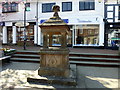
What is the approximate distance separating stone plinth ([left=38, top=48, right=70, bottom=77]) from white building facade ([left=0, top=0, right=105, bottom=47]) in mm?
8468

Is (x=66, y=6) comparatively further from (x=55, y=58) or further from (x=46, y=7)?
(x=55, y=58)

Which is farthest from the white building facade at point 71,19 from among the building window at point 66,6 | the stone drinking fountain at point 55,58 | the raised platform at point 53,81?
the raised platform at point 53,81

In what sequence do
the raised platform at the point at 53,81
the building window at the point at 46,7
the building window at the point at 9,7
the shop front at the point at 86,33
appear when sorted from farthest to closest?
the building window at the point at 9,7
the building window at the point at 46,7
the shop front at the point at 86,33
the raised platform at the point at 53,81

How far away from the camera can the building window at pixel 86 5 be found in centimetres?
1247

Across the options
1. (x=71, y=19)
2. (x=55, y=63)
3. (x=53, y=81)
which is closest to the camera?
(x=53, y=81)

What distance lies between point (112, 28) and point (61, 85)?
35.1 ft

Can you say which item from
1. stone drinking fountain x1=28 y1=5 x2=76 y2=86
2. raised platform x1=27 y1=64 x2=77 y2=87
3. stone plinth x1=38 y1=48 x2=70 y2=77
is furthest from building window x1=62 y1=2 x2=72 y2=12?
raised platform x1=27 y1=64 x2=77 y2=87

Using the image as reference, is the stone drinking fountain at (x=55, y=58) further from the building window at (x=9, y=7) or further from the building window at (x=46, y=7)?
the building window at (x=9, y=7)

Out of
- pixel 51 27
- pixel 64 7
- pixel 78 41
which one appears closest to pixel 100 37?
pixel 78 41

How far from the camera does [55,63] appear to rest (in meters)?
4.40

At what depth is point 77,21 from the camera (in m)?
12.6

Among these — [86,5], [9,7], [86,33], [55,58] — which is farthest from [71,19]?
[55,58]

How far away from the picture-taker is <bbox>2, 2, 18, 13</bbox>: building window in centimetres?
1448

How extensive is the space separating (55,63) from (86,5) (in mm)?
10251
